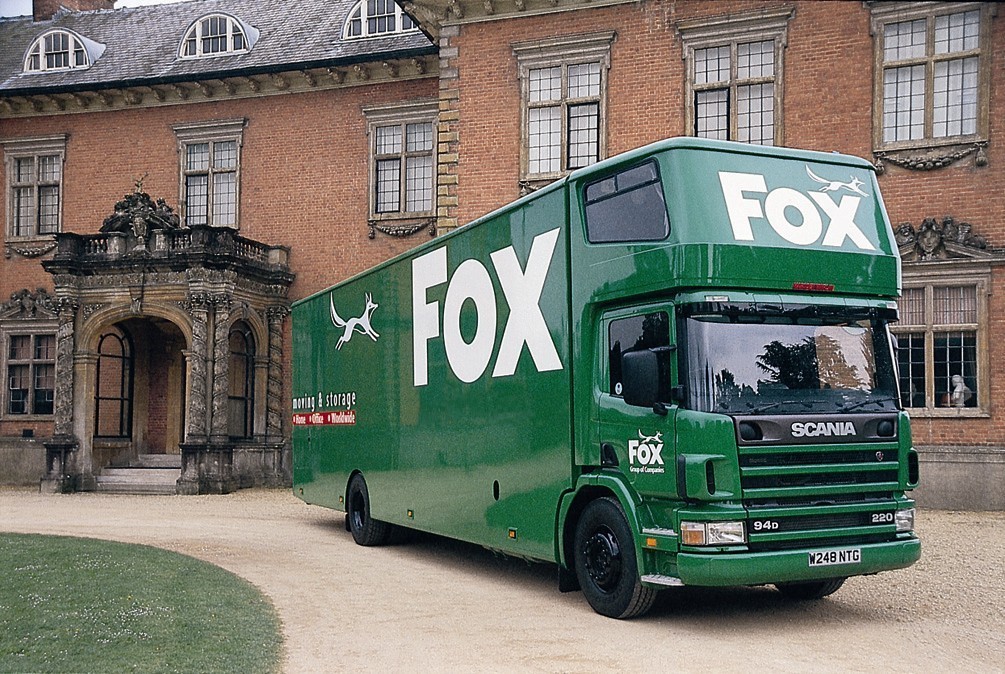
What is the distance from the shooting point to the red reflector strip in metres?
8.20

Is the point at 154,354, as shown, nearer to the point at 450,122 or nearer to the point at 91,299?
the point at 91,299

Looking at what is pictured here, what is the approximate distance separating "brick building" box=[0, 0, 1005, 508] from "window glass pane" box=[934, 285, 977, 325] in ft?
0.11

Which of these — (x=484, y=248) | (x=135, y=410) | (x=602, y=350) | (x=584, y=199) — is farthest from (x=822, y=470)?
(x=135, y=410)

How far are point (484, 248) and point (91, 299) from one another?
1532 centimetres

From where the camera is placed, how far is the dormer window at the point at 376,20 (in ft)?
82.3

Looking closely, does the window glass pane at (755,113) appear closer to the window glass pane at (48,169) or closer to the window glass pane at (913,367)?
the window glass pane at (913,367)

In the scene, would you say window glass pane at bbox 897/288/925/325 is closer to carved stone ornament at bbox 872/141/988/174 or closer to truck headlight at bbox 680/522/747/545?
carved stone ornament at bbox 872/141/988/174

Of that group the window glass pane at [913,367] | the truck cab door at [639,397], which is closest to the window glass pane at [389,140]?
the window glass pane at [913,367]

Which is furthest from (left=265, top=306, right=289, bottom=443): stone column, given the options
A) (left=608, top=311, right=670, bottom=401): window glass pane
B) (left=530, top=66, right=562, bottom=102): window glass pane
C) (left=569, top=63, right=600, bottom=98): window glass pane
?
(left=608, top=311, right=670, bottom=401): window glass pane

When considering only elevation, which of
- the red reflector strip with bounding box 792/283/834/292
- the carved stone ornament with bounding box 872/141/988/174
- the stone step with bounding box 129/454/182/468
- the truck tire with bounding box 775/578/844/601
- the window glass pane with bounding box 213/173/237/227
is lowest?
the stone step with bounding box 129/454/182/468

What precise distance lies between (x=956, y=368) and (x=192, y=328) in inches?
580

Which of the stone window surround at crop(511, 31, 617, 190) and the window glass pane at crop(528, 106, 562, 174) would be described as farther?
the window glass pane at crop(528, 106, 562, 174)

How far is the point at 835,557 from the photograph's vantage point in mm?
7984

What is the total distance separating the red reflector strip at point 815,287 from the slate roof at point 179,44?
1679 centimetres
